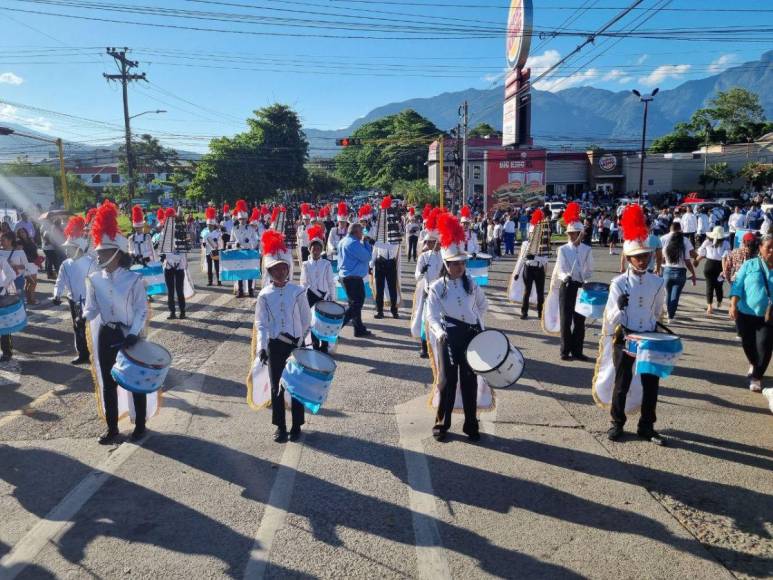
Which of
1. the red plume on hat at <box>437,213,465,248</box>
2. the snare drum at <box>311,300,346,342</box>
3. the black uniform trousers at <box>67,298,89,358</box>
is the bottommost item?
the black uniform trousers at <box>67,298,89,358</box>

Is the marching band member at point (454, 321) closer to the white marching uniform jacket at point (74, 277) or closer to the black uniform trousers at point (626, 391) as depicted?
the black uniform trousers at point (626, 391)

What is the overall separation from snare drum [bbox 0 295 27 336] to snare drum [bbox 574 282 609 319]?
7.33 meters

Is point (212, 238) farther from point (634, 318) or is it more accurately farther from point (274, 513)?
point (634, 318)

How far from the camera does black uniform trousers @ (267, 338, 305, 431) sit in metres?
5.20

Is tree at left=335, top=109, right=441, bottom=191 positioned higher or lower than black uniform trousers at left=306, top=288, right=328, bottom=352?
higher

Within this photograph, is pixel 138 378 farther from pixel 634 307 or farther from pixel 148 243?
pixel 148 243

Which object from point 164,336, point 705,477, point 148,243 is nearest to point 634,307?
point 705,477

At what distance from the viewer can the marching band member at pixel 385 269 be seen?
34.4 feet

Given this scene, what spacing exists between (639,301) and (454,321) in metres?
1.65

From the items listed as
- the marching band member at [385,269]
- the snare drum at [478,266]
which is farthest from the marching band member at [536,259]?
the marching band member at [385,269]

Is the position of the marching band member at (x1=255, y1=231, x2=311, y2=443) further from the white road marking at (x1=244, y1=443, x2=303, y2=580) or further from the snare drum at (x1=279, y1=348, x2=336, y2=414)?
the snare drum at (x1=279, y1=348, x2=336, y2=414)

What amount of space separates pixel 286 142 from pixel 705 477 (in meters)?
52.6

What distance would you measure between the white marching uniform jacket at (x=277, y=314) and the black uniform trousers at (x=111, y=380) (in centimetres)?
129

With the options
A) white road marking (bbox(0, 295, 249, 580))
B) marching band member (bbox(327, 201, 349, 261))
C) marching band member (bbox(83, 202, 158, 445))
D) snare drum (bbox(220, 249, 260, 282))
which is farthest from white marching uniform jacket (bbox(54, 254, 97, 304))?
marching band member (bbox(327, 201, 349, 261))
